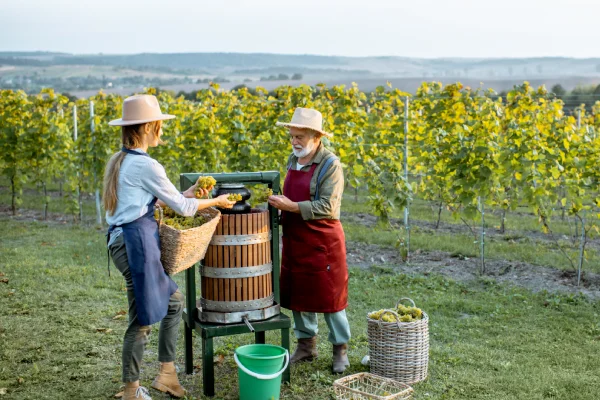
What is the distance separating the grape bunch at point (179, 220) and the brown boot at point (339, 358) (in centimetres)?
135

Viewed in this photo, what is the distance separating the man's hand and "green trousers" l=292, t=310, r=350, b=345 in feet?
2.61

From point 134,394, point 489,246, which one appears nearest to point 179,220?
point 134,394

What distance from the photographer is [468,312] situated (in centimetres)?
652

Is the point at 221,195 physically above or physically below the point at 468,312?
above

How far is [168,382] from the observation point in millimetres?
4484

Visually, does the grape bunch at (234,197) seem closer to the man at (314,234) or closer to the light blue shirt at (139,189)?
the light blue shirt at (139,189)

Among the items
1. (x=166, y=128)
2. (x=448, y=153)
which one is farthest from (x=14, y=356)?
(x=166, y=128)

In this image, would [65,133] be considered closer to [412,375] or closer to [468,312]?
[468,312]

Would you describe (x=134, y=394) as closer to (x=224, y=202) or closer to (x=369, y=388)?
(x=224, y=202)

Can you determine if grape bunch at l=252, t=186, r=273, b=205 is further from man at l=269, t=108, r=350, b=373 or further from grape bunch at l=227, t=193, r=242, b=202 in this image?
grape bunch at l=227, t=193, r=242, b=202

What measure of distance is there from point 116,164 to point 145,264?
0.58 meters

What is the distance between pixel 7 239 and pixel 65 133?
10.1ft

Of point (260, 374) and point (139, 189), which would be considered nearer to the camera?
point (139, 189)

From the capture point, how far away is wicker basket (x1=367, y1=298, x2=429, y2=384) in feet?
15.4
